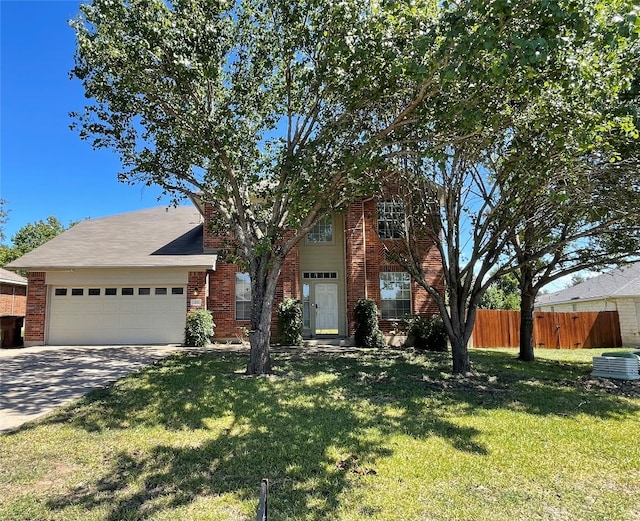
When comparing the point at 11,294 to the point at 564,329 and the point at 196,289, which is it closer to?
the point at 196,289

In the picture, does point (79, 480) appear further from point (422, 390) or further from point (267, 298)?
point (422, 390)

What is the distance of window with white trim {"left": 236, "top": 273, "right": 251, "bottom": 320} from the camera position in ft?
51.5

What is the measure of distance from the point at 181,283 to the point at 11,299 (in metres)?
12.7

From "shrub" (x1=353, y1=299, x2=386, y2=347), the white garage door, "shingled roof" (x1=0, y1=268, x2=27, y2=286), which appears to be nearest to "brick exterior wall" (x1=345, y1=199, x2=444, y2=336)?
"shrub" (x1=353, y1=299, x2=386, y2=347)

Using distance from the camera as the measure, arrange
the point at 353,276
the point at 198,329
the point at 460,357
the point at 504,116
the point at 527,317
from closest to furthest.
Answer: the point at 504,116, the point at 460,357, the point at 527,317, the point at 198,329, the point at 353,276

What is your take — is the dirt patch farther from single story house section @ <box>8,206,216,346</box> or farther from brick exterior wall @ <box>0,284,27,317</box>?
brick exterior wall @ <box>0,284,27,317</box>

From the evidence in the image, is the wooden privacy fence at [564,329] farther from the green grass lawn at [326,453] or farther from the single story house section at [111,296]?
the single story house section at [111,296]

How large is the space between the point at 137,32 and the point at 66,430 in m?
6.21

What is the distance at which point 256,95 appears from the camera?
9031mm

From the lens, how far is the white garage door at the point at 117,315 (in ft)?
48.7

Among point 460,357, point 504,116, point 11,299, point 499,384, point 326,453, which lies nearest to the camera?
point 326,453

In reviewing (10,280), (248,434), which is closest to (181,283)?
(248,434)

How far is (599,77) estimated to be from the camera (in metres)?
6.12

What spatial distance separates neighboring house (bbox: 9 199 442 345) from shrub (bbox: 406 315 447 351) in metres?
0.91
